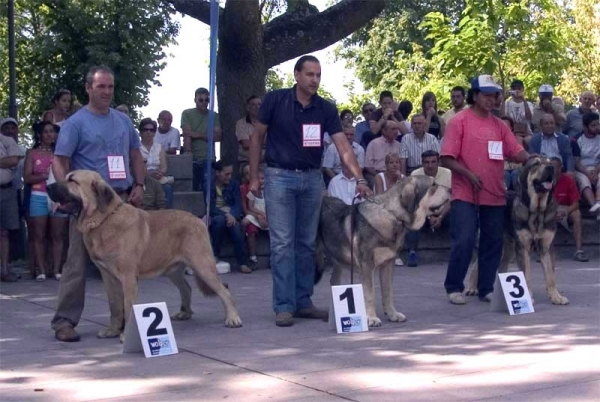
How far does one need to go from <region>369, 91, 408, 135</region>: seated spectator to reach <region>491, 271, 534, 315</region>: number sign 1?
20.8 feet

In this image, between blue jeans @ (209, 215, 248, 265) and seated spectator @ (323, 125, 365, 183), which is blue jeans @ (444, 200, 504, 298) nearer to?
blue jeans @ (209, 215, 248, 265)

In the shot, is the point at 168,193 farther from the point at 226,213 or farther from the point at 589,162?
the point at 589,162

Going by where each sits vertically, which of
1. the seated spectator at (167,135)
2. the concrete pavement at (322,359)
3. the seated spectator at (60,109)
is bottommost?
the concrete pavement at (322,359)

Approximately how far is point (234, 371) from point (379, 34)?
4465 cm

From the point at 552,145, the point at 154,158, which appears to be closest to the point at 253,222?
the point at 154,158

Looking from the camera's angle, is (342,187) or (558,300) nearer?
(558,300)

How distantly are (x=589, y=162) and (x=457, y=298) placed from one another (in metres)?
6.04

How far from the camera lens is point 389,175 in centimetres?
1391

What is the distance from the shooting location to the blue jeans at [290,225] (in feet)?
30.0

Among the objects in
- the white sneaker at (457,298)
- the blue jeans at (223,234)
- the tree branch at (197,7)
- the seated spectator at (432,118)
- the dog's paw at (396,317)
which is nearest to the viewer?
the dog's paw at (396,317)

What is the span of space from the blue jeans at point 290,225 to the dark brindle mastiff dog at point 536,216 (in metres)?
2.31

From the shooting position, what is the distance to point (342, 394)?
6.54 metres

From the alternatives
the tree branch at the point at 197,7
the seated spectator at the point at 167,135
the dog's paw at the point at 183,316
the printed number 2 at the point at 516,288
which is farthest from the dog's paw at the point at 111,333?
the tree branch at the point at 197,7

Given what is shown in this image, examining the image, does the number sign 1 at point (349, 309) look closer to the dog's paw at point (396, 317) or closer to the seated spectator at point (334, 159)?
the dog's paw at point (396, 317)
